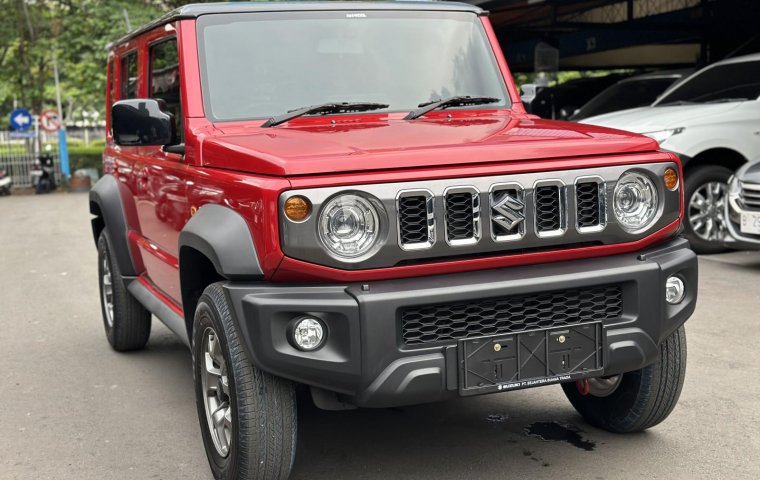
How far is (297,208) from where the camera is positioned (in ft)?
10.8

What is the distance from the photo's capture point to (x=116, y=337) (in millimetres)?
6320

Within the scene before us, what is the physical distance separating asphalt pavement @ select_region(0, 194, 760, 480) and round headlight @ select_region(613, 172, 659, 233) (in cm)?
104

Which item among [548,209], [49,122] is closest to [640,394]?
[548,209]

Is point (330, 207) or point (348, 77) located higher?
point (348, 77)

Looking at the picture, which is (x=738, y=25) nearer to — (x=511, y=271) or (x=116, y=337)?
(x=116, y=337)

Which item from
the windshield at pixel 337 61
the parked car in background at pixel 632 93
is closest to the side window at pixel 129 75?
the windshield at pixel 337 61

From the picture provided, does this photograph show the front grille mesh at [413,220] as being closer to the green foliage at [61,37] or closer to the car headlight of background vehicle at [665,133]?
the car headlight of background vehicle at [665,133]

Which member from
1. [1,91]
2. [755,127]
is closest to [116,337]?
[755,127]

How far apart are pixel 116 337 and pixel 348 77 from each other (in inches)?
109

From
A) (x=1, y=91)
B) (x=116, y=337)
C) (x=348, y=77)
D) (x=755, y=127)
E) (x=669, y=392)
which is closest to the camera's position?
(x=669, y=392)

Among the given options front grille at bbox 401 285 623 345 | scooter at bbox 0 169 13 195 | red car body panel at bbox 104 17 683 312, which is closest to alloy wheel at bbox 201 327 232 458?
red car body panel at bbox 104 17 683 312

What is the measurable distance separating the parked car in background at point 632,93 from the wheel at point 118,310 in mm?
7904

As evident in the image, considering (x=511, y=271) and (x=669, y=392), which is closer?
(x=511, y=271)

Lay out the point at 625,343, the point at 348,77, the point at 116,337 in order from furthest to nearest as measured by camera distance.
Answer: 1. the point at 116,337
2. the point at 348,77
3. the point at 625,343
